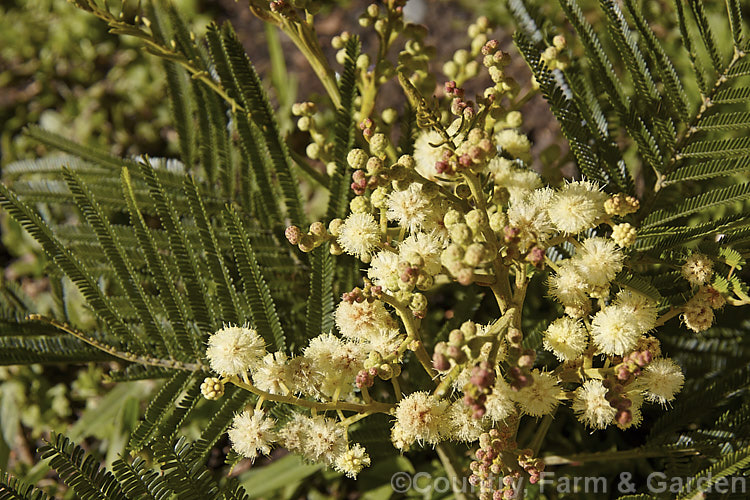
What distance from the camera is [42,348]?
1.57 metres

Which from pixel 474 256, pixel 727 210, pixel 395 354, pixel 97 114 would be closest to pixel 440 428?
pixel 395 354

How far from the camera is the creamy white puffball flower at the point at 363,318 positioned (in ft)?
3.73

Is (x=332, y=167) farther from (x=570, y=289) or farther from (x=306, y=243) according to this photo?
(x=570, y=289)

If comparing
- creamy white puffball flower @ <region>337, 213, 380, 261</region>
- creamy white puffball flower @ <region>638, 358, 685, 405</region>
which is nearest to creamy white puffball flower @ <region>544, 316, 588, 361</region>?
creamy white puffball flower @ <region>638, 358, 685, 405</region>

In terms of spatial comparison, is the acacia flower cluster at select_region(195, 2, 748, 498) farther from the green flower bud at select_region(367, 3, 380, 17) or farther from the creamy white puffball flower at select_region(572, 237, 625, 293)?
the green flower bud at select_region(367, 3, 380, 17)

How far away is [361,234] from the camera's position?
1131mm

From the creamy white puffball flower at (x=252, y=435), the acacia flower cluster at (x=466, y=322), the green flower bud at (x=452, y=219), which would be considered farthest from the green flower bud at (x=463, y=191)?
the creamy white puffball flower at (x=252, y=435)

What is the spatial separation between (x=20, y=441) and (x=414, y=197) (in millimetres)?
2233

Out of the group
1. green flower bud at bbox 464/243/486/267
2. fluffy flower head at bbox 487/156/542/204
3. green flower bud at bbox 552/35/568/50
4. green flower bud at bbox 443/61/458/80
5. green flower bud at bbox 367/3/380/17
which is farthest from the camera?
green flower bud at bbox 443/61/458/80

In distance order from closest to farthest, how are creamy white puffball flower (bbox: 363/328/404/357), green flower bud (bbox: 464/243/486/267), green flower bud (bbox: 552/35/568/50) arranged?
green flower bud (bbox: 464/243/486/267)
creamy white puffball flower (bbox: 363/328/404/357)
green flower bud (bbox: 552/35/568/50)

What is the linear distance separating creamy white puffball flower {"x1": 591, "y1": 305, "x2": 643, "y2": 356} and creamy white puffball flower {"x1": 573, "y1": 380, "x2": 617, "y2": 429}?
0.07 m

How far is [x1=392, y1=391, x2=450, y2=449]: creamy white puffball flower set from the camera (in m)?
1.10

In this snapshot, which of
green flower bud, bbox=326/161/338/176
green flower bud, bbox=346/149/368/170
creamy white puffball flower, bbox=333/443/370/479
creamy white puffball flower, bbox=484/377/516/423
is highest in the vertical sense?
green flower bud, bbox=326/161/338/176

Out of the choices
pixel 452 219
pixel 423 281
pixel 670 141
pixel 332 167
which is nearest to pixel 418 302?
pixel 423 281
